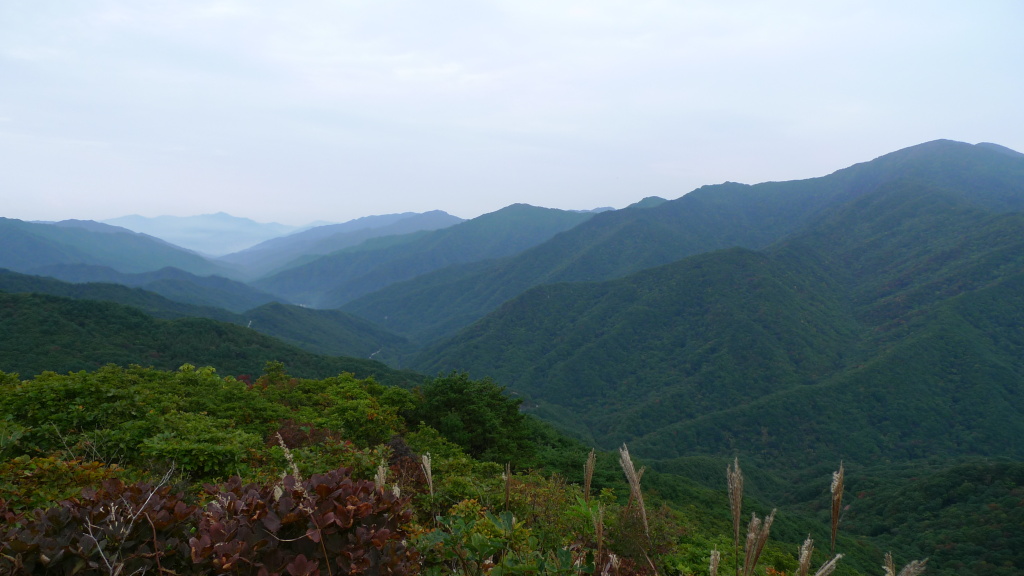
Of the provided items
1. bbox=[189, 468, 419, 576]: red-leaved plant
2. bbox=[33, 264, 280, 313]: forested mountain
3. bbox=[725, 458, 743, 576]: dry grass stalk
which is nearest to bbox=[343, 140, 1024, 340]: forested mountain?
bbox=[33, 264, 280, 313]: forested mountain

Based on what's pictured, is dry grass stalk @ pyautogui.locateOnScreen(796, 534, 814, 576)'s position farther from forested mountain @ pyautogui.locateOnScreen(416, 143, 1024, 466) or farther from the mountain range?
forested mountain @ pyautogui.locateOnScreen(416, 143, 1024, 466)

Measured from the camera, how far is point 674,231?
13462 centimetres

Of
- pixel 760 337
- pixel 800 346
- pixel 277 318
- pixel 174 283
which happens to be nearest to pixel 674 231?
pixel 760 337

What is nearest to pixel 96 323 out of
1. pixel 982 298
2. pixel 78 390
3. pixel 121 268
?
pixel 78 390

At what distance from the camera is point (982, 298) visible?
6312 cm

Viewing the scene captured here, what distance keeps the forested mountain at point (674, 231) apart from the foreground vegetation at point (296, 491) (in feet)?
349

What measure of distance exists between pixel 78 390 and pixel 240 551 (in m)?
7.69

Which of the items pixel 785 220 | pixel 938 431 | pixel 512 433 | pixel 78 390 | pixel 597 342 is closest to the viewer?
pixel 78 390

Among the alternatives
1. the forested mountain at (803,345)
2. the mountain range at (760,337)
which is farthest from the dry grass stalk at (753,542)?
the forested mountain at (803,345)

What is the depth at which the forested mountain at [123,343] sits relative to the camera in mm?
33312

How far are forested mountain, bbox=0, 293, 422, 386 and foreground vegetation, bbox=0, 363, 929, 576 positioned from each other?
19.9m

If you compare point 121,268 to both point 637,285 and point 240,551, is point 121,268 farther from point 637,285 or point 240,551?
Result: point 240,551

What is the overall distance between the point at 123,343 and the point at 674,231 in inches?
4864

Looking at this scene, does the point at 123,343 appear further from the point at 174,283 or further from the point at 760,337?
the point at 174,283
